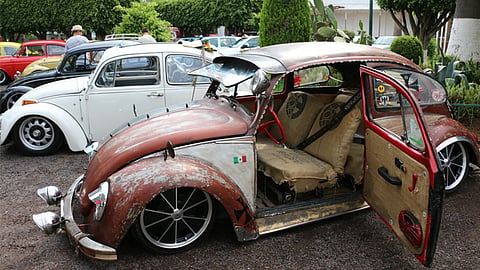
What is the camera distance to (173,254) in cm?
359

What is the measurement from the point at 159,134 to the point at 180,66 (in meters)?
3.11

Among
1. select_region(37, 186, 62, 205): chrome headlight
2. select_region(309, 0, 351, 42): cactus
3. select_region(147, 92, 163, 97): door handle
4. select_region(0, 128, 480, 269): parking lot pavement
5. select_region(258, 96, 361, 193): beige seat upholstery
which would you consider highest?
select_region(309, 0, 351, 42): cactus

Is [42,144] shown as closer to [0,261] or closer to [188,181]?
[0,261]

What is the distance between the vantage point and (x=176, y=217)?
353cm

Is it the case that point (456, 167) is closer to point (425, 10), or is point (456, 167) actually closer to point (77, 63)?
point (77, 63)

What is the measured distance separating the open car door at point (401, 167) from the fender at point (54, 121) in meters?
4.54

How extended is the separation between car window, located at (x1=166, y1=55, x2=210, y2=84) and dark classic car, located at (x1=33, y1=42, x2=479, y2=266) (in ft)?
7.06

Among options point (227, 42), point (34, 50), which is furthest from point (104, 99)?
point (227, 42)

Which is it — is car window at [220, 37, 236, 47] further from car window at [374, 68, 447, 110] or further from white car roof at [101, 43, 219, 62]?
car window at [374, 68, 447, 110]

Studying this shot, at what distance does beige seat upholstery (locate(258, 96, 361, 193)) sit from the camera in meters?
3.92

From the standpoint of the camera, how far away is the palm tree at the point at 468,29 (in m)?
8.22

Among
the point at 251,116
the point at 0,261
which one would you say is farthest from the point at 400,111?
the point at 0,261

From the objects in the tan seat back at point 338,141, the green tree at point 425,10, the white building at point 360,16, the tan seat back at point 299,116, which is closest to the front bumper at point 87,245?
the tan seat back at point 338,141

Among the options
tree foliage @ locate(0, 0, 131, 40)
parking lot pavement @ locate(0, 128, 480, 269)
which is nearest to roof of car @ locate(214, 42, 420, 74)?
parking lot pavement @ locate(0, 128, 480, 269)
